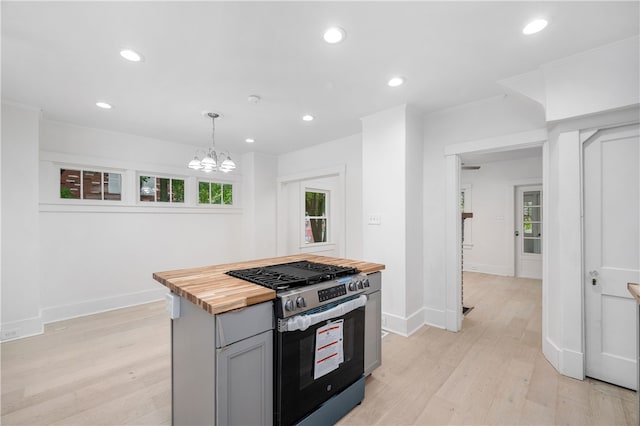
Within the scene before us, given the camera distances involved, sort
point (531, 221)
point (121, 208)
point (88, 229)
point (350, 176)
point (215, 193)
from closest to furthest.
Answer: point (88, 229), point (121, 208), point (350, 176), point (215, 193), point (531, 221)

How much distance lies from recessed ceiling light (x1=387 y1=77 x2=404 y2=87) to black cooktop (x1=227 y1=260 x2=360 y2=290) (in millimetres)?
1767

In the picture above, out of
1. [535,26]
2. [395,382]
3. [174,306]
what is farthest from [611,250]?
[174,306]

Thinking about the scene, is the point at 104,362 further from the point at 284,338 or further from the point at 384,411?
the point at 384,411

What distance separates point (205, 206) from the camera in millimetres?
5059

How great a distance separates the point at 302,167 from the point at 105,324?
365 centimetres

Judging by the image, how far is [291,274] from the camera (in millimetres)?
1883

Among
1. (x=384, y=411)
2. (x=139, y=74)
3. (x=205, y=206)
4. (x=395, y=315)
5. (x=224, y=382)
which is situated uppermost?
(x=139, y=74)

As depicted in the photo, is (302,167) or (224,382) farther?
(302,167)

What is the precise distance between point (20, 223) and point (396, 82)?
428 cm

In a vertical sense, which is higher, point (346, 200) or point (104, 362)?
point (346, 200)

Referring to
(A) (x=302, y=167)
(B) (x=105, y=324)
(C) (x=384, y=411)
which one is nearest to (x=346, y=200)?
(A) (x=302, y=167)

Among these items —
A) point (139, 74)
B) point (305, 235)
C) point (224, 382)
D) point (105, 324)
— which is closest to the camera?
point (224, 382)

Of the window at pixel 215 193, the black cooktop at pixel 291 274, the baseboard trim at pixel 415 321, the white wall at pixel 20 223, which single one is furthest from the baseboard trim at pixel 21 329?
the baseboard trim at pixel 415 321

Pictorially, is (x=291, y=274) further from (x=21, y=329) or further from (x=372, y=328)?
(x=21, y=329)
